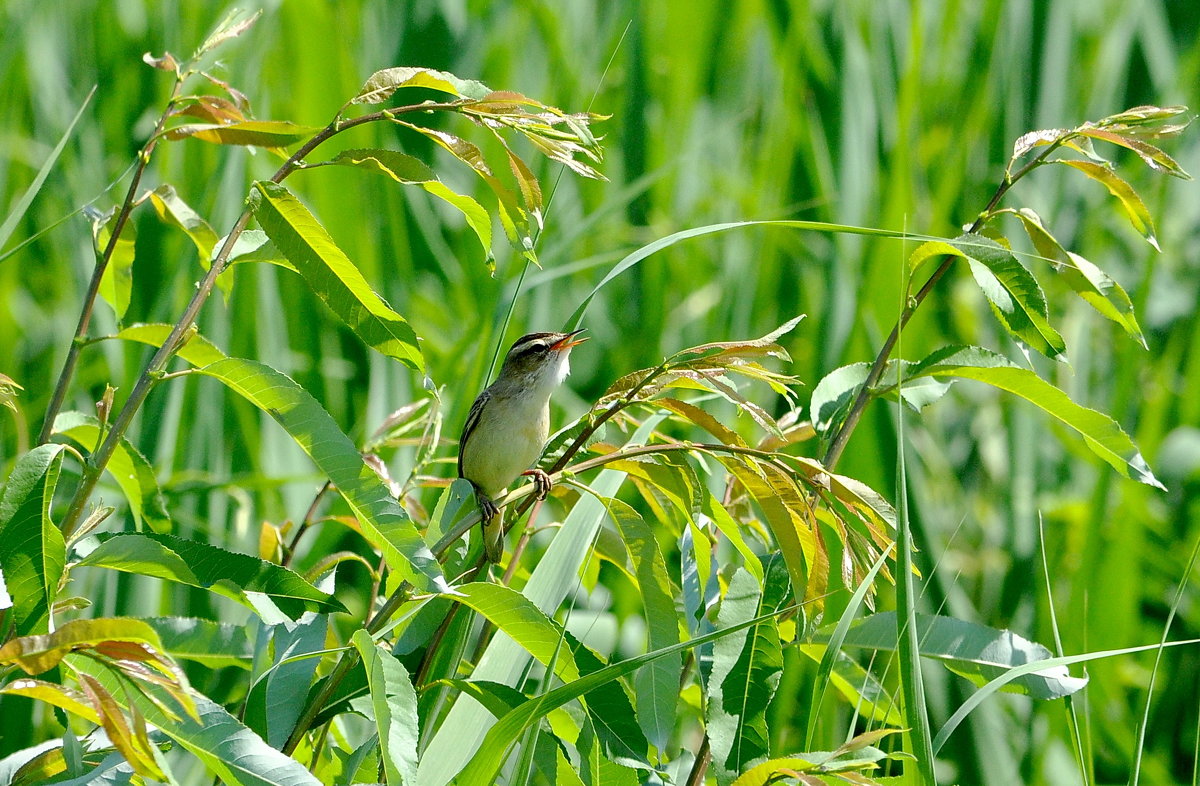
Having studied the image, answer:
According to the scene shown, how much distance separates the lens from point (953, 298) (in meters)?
3.41

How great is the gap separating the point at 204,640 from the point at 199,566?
0.88 ft

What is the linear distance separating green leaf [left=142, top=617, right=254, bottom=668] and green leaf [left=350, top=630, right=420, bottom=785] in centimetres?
33

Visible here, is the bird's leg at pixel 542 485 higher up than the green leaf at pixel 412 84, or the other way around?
the green leaf at pixel 412 84

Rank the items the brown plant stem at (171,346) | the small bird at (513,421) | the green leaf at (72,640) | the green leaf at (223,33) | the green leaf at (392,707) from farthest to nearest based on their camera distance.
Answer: the small bird at (513,421) → the green leaf at (223,33) → the brown plant stem at (171,346) → the green leaf at (392,707) → the green leaf at (72,640)

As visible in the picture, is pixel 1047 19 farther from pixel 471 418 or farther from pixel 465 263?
pixel 471 418

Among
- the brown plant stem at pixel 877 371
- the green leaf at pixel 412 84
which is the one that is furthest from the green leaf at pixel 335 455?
the brown plant stem at pixel 877 371

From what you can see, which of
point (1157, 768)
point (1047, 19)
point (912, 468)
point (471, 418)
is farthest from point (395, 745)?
point (1047, 19)

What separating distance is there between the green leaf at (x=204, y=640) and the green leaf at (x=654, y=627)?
42cm

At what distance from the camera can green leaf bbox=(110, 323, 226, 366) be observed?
108 cm

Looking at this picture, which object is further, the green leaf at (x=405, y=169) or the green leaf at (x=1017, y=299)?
the green leaf at (x=1017, y=299)

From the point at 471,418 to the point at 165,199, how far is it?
32.8 inches

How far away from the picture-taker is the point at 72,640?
2.38 feet

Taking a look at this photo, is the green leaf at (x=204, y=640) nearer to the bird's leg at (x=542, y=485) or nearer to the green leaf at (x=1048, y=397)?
the bird's leg at (x=542, y=485)

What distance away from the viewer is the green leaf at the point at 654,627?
1021mm
